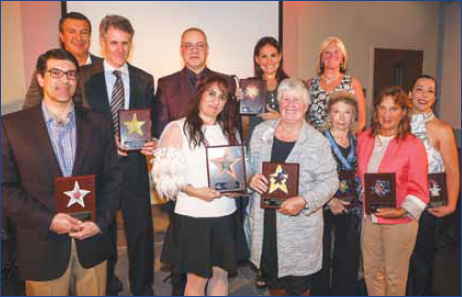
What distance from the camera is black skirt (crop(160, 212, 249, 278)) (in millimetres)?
2316

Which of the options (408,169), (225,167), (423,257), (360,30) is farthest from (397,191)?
(360,30)

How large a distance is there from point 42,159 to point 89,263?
1.94 ft

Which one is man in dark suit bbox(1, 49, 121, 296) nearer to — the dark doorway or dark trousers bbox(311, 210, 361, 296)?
dark trousers bbox(311, 210, 361, 296)

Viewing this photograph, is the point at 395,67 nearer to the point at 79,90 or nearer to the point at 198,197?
the point at 198,197

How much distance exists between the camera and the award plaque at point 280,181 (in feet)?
7.23

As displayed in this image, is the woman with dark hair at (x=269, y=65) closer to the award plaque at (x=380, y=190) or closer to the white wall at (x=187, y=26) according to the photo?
the award plaque at (x=380, y=190)

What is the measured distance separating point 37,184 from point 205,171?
0.90 metres

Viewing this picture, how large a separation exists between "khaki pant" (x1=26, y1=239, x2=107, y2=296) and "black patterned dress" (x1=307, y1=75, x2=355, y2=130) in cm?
187

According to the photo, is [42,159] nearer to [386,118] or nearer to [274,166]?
[274,166]

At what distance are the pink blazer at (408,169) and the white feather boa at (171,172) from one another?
1.29 m

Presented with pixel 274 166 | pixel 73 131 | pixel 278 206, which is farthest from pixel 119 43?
pixel 278 206

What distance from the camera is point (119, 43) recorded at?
2.62m

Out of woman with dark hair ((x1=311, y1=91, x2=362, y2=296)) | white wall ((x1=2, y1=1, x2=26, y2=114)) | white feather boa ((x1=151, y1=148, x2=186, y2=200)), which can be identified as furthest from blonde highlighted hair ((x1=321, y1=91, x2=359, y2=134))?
white wall ((x1=2, y1=1, x2=26, y2=114))

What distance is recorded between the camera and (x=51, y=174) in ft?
6.15
